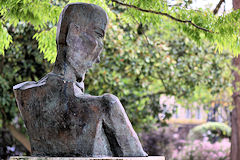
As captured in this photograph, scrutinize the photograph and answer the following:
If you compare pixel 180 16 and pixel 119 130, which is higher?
pixel 180 16

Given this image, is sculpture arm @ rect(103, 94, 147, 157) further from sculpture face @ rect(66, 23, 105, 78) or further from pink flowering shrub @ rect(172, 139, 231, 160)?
pink flowering shrub @ rect(172, 139, 231, 160)

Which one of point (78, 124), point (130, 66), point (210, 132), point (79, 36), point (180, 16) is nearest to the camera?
point (78, 124)

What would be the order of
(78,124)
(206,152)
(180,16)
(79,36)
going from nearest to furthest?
(78,124) < (79,36) < (180,16) < (206,152)

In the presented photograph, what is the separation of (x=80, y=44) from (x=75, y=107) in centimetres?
58

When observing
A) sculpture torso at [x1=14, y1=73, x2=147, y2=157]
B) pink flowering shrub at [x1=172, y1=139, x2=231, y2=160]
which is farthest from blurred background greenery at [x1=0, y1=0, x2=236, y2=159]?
pink flowering shrub at [x1=172, y1=139, x2=231, y2=160]

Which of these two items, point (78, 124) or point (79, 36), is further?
point (79, 36)

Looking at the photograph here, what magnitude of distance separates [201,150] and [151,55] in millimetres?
6372

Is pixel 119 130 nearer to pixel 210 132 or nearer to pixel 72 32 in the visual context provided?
pixel 72 32

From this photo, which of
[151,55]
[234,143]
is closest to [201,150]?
[234,143]

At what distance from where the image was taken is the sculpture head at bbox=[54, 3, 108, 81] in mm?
3246

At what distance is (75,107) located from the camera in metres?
3.07

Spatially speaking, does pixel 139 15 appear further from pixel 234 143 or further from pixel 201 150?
pixel 201 150

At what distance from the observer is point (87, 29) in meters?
3.27

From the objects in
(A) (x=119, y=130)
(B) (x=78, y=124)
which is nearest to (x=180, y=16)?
(A) (x=119, y=130)
